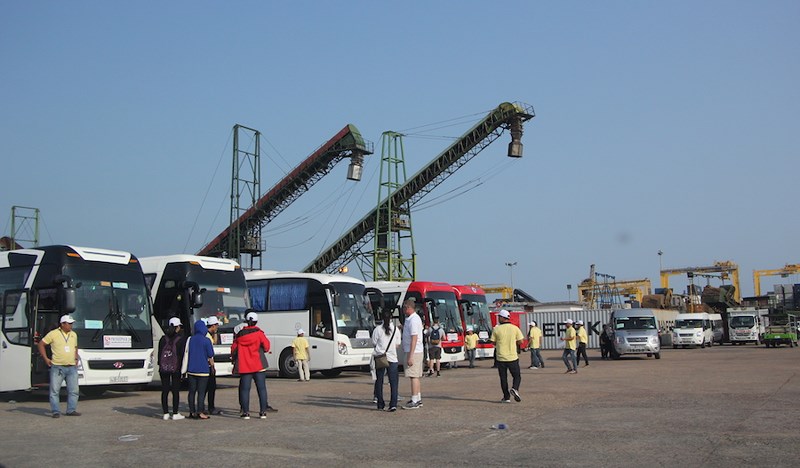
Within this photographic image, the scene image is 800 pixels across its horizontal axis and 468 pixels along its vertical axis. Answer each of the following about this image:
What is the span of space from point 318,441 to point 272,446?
0.60 m

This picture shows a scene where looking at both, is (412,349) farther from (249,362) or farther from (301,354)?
(301,354)

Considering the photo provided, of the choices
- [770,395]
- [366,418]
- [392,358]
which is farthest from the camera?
[770,395]

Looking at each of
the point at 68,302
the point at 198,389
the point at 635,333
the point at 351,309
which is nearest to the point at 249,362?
the point at 198,389

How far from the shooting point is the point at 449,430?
10.5m

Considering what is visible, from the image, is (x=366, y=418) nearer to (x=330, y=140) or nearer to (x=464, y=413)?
(x=464, y=413)

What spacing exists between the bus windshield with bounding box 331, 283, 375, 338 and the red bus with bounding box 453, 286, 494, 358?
627cm

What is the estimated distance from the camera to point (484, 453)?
28.1 feet

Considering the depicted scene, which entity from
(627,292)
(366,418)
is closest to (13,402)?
(366,418)

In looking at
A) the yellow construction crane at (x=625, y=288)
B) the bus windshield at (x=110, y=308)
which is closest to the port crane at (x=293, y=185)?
the bus windshield at (x=110, y=308)

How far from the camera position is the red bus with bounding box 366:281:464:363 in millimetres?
26766

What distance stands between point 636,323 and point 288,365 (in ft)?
53.1

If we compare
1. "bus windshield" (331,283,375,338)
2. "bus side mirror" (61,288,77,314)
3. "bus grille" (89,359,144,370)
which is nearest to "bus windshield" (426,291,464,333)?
"bus windshield" (331,283,375,338)

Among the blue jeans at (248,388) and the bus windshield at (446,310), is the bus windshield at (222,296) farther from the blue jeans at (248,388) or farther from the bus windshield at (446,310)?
the bus windshield at (446,310)

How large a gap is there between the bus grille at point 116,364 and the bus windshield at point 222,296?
272cm
